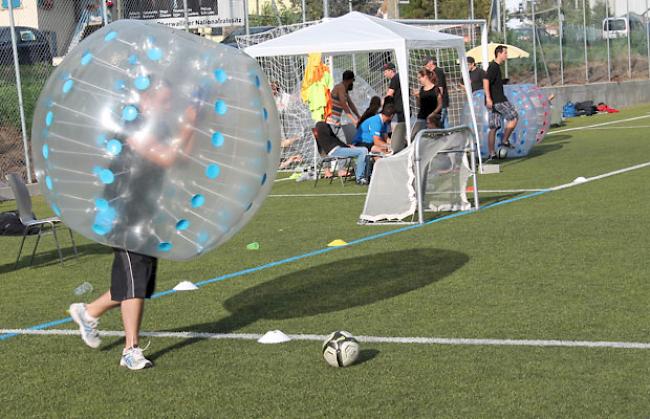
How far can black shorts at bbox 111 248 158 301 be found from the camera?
687 centimetres

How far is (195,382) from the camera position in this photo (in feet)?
21.1

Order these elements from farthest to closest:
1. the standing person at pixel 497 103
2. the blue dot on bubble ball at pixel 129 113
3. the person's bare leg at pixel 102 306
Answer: the standing person at pixel 497 103, the person's bare leg at pixel 102 306, the blue dot on bubble ball at pixel 129 113

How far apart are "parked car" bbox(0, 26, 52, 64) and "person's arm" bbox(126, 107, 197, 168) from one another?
1292 cm

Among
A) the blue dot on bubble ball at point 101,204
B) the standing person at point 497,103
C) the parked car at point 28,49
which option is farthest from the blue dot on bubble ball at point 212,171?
the standing person at point 497,103

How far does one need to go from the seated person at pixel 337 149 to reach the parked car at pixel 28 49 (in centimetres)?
478

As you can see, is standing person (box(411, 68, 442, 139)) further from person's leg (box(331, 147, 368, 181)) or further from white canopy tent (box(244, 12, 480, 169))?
person's leg (box(331, 147, 368, 181))

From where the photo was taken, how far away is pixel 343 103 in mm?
18422

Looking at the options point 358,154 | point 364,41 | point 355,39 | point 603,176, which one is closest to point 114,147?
point 364,41

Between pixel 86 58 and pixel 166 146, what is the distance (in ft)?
2.57

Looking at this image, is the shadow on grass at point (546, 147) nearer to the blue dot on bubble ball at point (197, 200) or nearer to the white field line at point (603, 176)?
the white field line at point (603, 176)

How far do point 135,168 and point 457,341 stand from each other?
2311mm

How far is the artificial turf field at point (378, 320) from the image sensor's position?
5.94 meters

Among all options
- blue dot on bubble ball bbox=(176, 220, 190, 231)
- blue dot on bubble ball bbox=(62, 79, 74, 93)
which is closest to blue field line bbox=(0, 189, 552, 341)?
blue dot on bubble ball bbox=(176, 220, 190, 231)

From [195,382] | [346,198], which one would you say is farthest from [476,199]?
[195,382]
